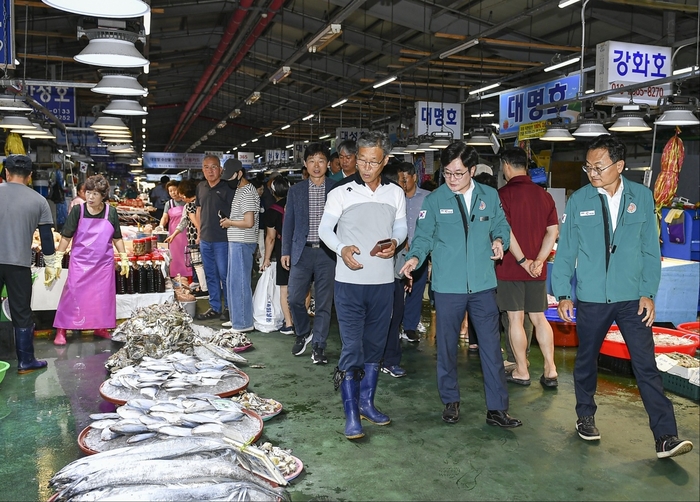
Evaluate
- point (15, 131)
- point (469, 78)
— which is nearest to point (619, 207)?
point (15, 131)

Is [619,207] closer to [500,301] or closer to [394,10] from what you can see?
[500,301]

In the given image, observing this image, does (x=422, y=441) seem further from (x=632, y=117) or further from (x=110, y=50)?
(x=632, y=117)

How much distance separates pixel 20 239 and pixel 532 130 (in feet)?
29.5

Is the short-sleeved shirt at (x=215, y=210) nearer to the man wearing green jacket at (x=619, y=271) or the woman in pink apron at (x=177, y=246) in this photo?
the woman in pink apron at (x=177, y=246)

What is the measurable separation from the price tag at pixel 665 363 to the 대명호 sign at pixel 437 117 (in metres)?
10.4

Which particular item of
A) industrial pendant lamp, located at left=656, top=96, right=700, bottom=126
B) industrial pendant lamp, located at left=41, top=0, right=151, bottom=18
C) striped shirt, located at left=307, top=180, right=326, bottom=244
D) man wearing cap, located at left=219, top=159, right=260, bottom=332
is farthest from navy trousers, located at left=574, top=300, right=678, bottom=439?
industrial pendant lamp, located at left=656, top=96, right=700, bottom=126

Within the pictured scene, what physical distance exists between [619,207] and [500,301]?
1.57 metres

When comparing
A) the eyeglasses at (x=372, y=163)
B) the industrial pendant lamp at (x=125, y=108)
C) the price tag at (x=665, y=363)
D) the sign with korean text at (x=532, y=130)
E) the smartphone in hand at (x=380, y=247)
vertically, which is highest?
the sign with korean text at (x=532, y=130)

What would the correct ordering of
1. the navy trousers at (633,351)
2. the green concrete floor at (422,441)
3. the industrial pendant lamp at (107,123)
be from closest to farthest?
the green concrete floor at (422,441)
the navy trousers at (633,351)
the industrial pendant lamp at (107,123)

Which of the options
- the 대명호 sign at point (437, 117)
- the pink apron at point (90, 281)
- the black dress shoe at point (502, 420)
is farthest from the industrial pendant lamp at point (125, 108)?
the 대명호 sign at point (437, 117)

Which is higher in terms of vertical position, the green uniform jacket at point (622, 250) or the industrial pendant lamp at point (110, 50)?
the industrial pendant lamp at point (110, 50)

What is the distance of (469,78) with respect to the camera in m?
17.9

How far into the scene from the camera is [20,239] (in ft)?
18.0

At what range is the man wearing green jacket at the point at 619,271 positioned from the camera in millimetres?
3795
